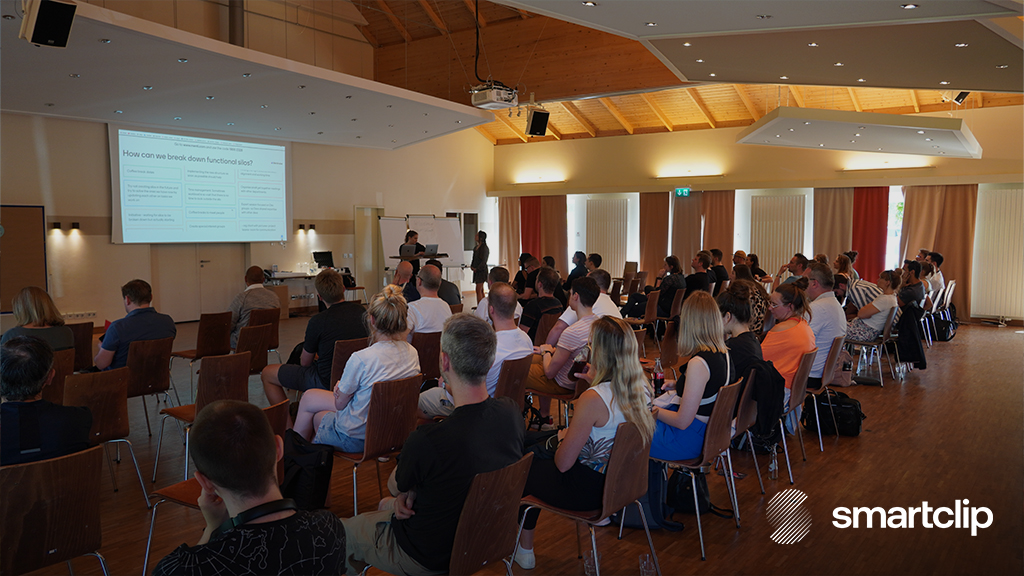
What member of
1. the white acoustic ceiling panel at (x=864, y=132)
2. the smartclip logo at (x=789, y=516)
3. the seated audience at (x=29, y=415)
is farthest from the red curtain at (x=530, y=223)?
the seated audience at (x=29, y=415)

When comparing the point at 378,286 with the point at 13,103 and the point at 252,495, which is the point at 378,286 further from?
the point at 252,495

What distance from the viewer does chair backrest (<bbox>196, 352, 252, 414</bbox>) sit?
13.0 ft

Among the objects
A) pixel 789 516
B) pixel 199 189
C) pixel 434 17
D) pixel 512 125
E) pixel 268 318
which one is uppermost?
pixel 434 17

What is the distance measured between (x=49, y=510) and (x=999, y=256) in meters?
15.1

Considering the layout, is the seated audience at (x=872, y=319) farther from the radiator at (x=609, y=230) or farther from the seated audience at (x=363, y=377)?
the radiator at (x=609, y=230)

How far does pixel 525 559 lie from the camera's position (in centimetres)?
319

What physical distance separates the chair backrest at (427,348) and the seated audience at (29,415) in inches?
97.7

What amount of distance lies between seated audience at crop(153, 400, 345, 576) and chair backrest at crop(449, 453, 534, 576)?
55cm

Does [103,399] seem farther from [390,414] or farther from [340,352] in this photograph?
[390,414]

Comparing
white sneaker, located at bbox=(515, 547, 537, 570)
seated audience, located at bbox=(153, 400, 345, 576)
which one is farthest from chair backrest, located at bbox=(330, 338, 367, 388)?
seated audience, located at bbox=(153, 400, 345, 576)

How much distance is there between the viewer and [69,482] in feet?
7.63

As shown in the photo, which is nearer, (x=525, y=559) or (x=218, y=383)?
(x=525, y=559)

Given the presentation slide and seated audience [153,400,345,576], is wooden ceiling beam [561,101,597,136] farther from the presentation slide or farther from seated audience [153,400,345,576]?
seated audience [153,400,345,576]

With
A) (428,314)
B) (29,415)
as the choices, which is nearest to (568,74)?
(428,314)
